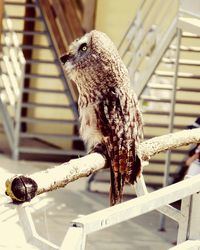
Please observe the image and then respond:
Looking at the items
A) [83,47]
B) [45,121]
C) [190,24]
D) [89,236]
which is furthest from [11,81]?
[83,47]

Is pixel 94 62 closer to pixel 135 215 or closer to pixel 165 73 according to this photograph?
pixel 135 215

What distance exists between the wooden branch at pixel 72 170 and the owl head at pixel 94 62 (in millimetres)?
868

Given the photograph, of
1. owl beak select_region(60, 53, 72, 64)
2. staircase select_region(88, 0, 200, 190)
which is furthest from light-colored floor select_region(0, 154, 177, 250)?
owl beak select_region(60, 53, 72, 64)

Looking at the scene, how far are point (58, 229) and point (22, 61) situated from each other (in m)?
4.56

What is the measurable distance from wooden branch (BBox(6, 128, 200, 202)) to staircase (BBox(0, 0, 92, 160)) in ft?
35.3

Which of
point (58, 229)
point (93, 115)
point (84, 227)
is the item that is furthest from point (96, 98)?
point (58, 229)

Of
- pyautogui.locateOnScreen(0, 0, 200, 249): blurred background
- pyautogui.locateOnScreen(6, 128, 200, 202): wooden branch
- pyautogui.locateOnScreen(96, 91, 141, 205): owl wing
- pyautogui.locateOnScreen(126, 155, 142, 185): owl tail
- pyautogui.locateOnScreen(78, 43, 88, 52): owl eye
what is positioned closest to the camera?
pyautogui.locateOnScreen(6, 128, 200, 202): wooden branch

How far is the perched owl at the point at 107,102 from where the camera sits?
4266 millimetres

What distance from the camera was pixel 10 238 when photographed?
9570 mm

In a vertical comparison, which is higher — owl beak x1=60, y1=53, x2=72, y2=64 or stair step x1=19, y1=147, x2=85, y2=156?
owl beak x1=60, y1=53, x2=72, y2=64

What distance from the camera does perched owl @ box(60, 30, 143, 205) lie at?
427 centimetres

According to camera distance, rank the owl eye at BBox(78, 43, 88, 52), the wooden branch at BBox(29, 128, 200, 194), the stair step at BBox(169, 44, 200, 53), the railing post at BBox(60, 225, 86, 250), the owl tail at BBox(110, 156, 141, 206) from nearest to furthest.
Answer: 1. the railing post at BBox(60, 225, 86, 250)
2. the wooden branch at BBox(29, 128, 200, 194)
3. the owl tail at BBox(110, 156, 141, 206)
4. the owl eye at BBox(78, 43, 88, 52)
5. the stair step at BBox(169, 44, 200, 53)

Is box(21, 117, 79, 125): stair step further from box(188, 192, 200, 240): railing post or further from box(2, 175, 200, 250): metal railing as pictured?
box(188, 192, 200, 240): railing post

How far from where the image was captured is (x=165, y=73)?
11523mm
